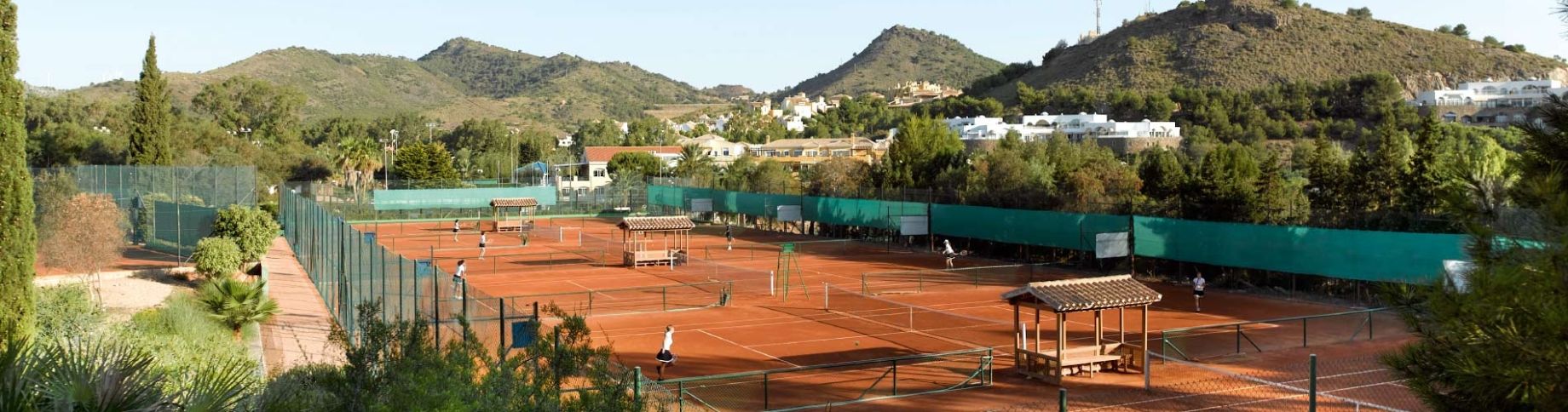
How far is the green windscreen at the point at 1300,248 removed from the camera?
28.0 m

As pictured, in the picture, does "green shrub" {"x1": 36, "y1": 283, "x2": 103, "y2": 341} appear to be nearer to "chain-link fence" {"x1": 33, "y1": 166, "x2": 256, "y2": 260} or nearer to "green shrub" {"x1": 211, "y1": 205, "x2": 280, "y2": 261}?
"green shrub" {"x1": 211, "y1": 205, "x2": 280, "y2": 261}

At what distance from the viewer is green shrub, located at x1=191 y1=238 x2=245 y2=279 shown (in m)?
30.6

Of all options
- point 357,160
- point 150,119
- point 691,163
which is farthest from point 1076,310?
point 691,163

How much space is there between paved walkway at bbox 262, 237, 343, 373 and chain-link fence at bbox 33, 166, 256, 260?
2305mm

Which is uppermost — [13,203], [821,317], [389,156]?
[389,156]

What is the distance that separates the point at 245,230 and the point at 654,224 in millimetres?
12558

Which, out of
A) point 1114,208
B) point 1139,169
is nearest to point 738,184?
point 1139,169

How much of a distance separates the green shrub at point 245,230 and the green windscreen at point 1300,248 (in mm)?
25629

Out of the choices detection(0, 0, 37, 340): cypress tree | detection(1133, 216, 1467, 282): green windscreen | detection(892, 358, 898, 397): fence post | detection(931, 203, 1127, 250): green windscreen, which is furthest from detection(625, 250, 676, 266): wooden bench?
detection(0, 0, 37, 340): cypress tree

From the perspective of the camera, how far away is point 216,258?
30.7 m

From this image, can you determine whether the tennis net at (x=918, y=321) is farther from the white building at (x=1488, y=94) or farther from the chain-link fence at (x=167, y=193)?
the white building at (x=1488, y=94)

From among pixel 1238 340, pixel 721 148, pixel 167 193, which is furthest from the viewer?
pixel 721 148

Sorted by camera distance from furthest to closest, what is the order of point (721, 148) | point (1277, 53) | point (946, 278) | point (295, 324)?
point (1277, 53)
point (721, 148)
point (946, 278)
point (295, 324)

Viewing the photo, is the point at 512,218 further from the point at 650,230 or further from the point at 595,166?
the point at 595,166
